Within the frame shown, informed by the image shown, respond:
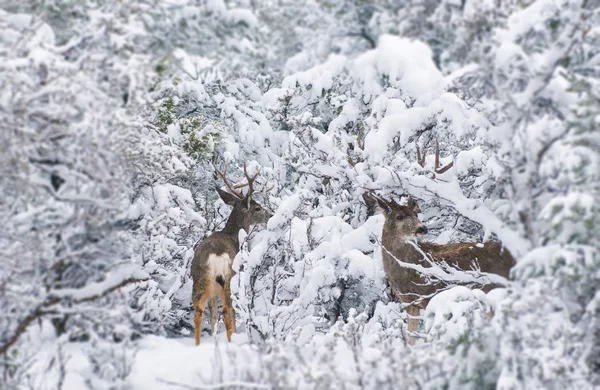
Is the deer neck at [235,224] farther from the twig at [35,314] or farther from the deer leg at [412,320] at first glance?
the twig at [35,314]

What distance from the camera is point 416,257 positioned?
9188mm

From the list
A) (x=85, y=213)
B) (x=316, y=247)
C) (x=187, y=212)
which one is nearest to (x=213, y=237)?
(x=187, y=212)

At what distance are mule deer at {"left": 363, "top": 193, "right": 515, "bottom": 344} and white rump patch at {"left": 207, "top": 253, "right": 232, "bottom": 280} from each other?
72.3 inches

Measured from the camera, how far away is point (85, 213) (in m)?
4.93

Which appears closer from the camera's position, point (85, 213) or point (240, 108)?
point (85, 213)

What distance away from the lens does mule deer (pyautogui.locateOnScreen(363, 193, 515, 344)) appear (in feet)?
26.8

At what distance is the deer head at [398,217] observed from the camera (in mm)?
9141

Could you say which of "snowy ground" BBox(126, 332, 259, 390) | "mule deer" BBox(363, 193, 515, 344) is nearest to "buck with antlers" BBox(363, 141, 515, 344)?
"mule deer" BBox(363, 193, 515, 344)

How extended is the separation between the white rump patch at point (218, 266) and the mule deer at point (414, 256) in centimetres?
184

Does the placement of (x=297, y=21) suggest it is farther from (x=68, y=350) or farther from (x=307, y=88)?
(x=68, y=350)

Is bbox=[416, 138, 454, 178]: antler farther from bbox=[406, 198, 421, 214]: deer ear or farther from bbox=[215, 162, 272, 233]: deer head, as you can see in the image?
bbox=[215, 162, 272, 233]: deer head

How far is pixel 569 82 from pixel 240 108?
9036 mm

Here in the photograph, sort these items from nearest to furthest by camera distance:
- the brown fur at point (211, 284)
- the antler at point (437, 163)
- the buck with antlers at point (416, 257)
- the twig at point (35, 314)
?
the twig at point (35, 314), the buck with antlers at point (416, 257), the antler at point (437, 163), the brown fur at point (211, 284)

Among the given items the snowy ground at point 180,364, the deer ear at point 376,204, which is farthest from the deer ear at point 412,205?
the snowy ground at point 180,364
